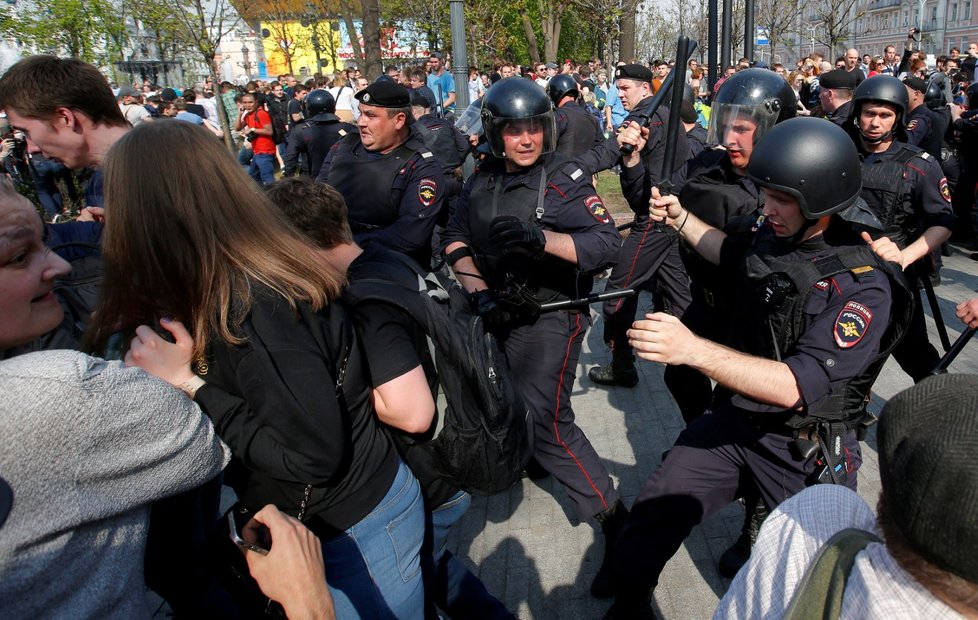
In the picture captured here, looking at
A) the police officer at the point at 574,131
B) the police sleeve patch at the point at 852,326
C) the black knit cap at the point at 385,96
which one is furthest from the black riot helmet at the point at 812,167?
the police officer at the point at 574,131

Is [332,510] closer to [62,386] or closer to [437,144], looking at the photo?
[62,386]

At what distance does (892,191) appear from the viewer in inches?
160

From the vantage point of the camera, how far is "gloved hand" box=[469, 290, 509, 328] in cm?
323

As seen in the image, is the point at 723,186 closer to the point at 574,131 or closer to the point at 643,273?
the point at 643,273

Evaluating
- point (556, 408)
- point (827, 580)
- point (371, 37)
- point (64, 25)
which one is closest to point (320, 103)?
point (556, 408)

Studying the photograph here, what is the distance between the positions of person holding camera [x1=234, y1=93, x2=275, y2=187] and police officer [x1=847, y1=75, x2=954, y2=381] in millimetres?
10678

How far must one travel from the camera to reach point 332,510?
1881 mm

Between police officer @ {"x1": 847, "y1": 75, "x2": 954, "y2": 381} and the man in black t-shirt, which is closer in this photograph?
the man in black t-shirt

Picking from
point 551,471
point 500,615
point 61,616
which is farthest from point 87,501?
point 551,471

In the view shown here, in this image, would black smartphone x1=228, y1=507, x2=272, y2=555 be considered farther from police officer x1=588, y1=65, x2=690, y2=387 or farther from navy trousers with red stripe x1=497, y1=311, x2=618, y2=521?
police officer x1=588, y1=65, x2=690, y2=387

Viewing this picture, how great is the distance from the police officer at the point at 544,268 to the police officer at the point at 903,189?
185 cm

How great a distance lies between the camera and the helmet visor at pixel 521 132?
3.43 meters

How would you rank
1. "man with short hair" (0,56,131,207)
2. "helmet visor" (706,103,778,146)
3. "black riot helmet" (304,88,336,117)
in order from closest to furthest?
"man with short hair" (0,56,131,207) → "helmet visor" (706,103,778,146) → "black riot helmet" (304,88,336,117)

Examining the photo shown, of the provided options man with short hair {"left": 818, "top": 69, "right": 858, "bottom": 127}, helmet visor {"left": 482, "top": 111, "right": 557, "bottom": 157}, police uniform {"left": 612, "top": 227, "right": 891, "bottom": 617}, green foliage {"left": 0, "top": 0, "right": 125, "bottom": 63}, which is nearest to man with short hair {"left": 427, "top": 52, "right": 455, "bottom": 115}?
man with short hair {"left": 818, "top": 69, "right": 858, "bottom": 127}
